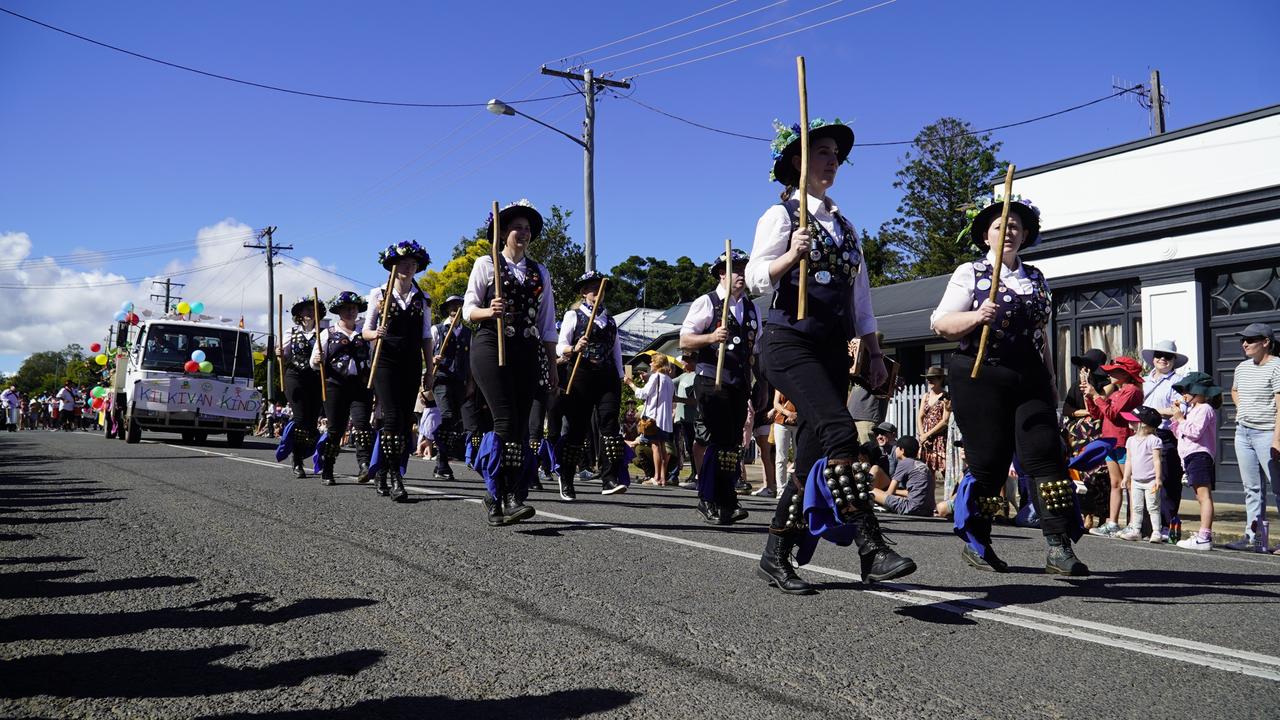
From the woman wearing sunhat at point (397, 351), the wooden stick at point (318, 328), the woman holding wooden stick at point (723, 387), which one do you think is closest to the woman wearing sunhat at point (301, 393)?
the wooden stick at point (318, 328)

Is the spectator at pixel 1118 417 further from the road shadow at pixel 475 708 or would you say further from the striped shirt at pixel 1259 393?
the road shadow at pixel 475 708

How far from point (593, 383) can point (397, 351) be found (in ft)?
6.44

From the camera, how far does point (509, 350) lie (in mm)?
6551

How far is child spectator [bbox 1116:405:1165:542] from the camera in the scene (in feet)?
27.4

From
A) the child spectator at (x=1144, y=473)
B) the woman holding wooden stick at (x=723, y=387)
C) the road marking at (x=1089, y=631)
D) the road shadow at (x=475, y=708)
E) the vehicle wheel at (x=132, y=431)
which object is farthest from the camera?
the vehicle wheel at (x=132, y=431)

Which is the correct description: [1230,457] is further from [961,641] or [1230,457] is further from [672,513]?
[961,641]

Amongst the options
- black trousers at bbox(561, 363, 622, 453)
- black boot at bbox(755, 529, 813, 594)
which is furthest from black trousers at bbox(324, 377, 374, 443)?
black boot at bbox(755, 529, 813, 594)

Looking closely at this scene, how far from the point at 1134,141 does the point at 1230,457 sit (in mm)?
5157

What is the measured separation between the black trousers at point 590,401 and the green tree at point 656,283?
5580 cm

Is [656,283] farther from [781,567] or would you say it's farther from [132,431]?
[781,567]

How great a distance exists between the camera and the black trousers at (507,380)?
21.2 feet

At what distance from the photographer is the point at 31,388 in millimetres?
133250

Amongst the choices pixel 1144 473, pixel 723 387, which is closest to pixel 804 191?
pixel 723 387

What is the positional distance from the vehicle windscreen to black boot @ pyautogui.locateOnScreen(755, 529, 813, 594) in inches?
743
